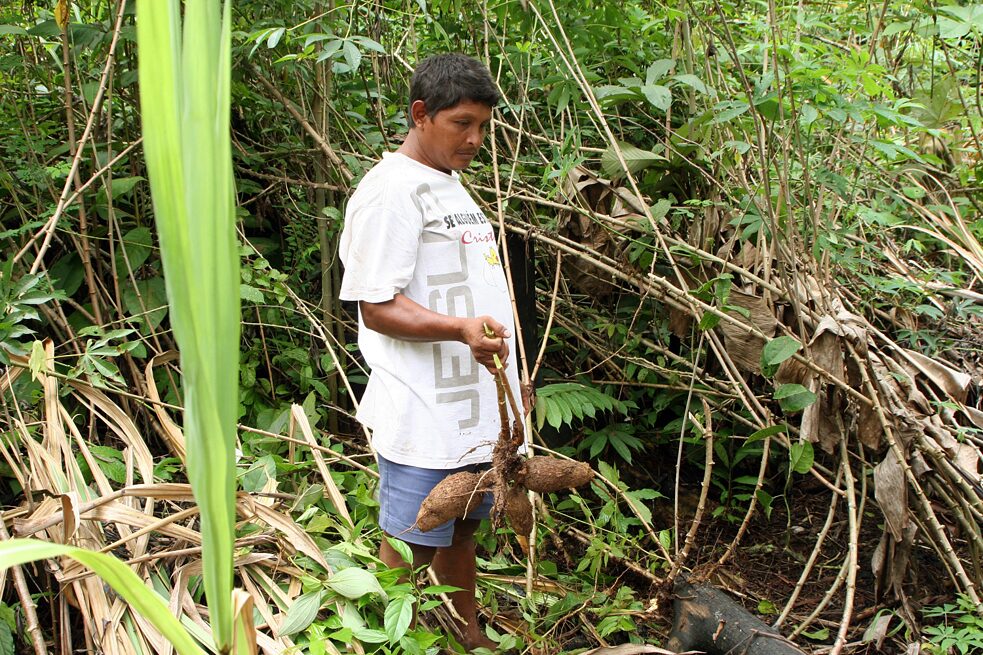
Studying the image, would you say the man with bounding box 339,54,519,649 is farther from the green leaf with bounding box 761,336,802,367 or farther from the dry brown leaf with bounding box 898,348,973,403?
the dry brown leaf with bounding box 898,348,973,403

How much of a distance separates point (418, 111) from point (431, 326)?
50 cm

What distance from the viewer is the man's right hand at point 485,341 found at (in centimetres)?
170

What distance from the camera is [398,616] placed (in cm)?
180

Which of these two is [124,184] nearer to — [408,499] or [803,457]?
[408,499]

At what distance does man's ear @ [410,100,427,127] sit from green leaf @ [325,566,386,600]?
1.02 meters

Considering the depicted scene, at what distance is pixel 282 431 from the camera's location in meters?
2.98

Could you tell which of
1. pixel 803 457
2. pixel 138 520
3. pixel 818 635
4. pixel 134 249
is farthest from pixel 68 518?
pixel 818 635

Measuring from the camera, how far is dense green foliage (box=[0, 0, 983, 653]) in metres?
2.54

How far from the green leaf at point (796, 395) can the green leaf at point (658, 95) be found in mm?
905

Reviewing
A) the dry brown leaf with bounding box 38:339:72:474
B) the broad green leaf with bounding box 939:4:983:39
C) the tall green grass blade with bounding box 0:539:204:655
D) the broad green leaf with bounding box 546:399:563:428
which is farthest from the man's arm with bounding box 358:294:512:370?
the broad green leaf with bounding box 939:4:983:39

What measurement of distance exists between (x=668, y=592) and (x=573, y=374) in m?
1.10

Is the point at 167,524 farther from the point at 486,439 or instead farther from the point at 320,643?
the point at 486,439

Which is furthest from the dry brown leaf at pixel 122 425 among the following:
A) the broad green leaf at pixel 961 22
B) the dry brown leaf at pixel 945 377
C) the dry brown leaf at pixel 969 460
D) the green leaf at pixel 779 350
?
the broad green leaf at pixel 961 22

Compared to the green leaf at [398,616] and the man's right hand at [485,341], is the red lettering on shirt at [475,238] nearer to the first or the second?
the man's right hand at [485,341]
